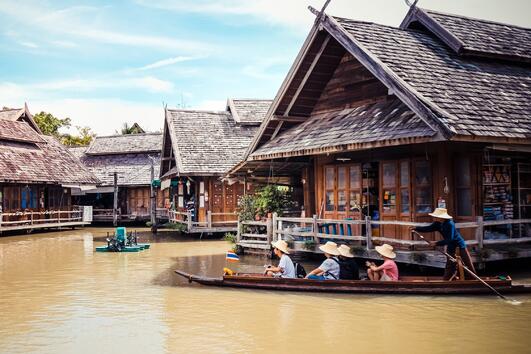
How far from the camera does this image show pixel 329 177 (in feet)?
52.8

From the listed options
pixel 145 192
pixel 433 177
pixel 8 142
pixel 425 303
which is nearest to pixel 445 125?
pixel 433 177

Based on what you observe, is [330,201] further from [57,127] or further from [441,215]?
[57,127]

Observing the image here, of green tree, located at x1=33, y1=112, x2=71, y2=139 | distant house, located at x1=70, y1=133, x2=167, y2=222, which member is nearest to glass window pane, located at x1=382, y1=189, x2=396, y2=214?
distant house, located at x1=70, y1=133, x2=167, y2=222

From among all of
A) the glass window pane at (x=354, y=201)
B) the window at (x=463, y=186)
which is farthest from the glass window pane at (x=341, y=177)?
the window at (x=463, y=186)

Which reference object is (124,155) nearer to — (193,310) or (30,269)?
(30,269)

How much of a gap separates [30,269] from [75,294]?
4536 millimetres

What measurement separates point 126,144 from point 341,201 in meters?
27.5

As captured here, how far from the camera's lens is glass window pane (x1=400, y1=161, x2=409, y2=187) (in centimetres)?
1362

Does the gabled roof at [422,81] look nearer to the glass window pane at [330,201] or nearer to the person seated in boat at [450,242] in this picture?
the person seated in boat at [450,242]

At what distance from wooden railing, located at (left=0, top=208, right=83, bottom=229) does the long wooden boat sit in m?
18.8

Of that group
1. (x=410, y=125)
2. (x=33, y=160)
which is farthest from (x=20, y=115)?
(x=410, y=125)

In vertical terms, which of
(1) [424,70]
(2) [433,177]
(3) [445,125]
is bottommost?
(2) [433,177]

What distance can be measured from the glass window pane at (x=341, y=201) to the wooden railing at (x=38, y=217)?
1737cm

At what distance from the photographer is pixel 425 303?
1029 centimetres
